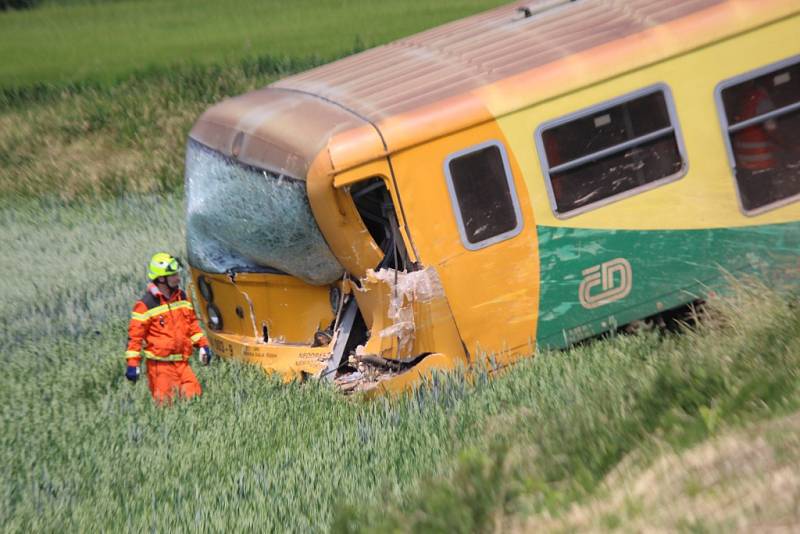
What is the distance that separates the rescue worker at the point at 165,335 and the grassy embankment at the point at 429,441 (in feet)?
0.72

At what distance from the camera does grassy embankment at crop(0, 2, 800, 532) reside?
6.10 m

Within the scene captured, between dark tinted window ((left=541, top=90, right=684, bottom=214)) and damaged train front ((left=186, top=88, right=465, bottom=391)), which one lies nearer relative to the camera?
damaged train front ((left=186, top=88, right=465, bottom=391))

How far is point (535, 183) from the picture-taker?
9625 millimetres

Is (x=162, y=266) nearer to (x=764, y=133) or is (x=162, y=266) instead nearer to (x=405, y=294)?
(x=405, y=294)

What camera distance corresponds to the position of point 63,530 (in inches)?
314

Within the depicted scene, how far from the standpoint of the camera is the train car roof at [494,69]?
9.45 meters

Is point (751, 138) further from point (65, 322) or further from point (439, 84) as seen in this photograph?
point (65, 322)

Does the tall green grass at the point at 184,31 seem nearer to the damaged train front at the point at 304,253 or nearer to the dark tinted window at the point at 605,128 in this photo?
the damaged train front at the point at 304,253

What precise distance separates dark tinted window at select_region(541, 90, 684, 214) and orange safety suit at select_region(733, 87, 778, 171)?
1.77 feet

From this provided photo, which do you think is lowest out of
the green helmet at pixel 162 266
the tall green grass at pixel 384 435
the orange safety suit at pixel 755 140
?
the tall green grass at pixel 384 435

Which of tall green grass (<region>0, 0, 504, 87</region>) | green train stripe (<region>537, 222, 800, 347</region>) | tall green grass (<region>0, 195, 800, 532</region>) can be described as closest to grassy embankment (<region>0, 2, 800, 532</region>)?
tall green grass (<region>0, 195, 800, 532</region>)

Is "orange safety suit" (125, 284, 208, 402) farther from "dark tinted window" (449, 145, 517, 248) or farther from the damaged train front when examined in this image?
"dark tinted window" (449, 145, 517, 248)

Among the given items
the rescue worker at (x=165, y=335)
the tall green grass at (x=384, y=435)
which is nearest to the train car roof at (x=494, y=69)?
the rescue worker at (x=165, y=335)

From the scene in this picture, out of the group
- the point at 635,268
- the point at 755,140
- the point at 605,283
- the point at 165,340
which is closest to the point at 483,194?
the point at 605,283
